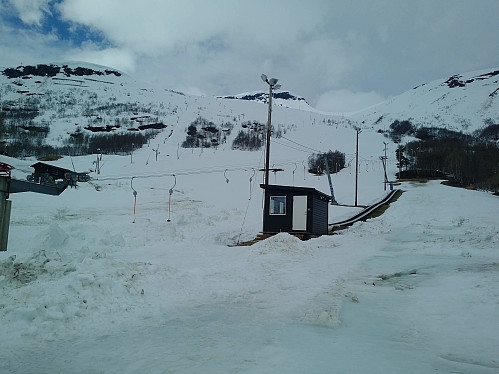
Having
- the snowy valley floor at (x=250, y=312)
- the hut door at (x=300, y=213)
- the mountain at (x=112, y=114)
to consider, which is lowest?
the snowy valley floor at (x=250, y=312)

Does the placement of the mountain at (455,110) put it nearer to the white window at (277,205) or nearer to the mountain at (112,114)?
the mountain at (112,114)

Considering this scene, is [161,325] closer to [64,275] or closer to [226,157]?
[64,275]

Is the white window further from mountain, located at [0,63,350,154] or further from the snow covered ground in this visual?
mountain, located at [0,63,350,154]

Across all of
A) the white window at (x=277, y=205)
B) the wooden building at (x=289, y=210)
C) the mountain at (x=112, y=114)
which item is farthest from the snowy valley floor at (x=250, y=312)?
the mountain at (x=112, y=114)

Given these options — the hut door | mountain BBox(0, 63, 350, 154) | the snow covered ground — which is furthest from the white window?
mountain BBox(0, 63, 350, 154)

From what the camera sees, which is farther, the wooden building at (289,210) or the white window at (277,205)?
the white window at (277,205)

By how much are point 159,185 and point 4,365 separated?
145 feet

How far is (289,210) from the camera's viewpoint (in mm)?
20828

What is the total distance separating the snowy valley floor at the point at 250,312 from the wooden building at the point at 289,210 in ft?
24.8

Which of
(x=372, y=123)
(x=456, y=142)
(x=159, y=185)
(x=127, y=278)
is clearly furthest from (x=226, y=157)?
(x=372, y=123)

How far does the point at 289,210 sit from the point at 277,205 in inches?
31.4

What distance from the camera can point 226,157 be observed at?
76.3 meters

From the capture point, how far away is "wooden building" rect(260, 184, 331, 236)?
67.8 feet

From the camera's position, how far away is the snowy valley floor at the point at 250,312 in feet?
14.4
